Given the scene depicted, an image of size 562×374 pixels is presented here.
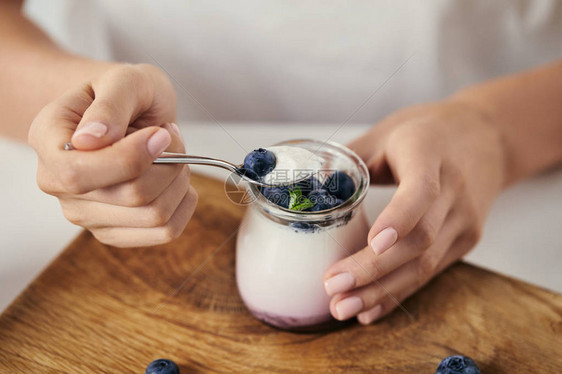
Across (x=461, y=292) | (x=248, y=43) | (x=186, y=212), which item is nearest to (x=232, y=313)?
(x=186, y=212)

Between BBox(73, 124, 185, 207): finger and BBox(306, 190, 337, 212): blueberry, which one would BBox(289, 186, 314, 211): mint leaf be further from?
BBox(73, 124, 185, 207): finger

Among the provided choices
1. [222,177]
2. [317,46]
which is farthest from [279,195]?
[317,46]

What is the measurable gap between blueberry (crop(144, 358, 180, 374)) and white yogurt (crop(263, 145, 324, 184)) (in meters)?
0.25

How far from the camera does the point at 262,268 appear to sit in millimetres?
679

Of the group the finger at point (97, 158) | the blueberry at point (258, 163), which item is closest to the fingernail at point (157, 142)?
the finger at point (97, 158)

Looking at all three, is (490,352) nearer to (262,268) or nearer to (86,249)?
(262,268)

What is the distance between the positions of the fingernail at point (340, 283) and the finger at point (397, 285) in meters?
0.04

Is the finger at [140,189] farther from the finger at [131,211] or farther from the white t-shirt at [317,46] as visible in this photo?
the white t-shirt at [317,46]

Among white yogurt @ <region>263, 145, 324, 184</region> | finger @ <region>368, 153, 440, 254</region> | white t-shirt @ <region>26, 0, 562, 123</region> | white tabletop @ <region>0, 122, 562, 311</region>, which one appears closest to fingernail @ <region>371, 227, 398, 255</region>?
finger @ <region>368, 153, 440, 254</region>

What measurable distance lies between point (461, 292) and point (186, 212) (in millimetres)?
415

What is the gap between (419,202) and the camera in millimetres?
643

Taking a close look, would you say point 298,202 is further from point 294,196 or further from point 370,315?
point 370,315

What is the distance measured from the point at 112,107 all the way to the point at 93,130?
0.17 feet

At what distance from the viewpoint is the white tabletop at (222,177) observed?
0.90 metres
